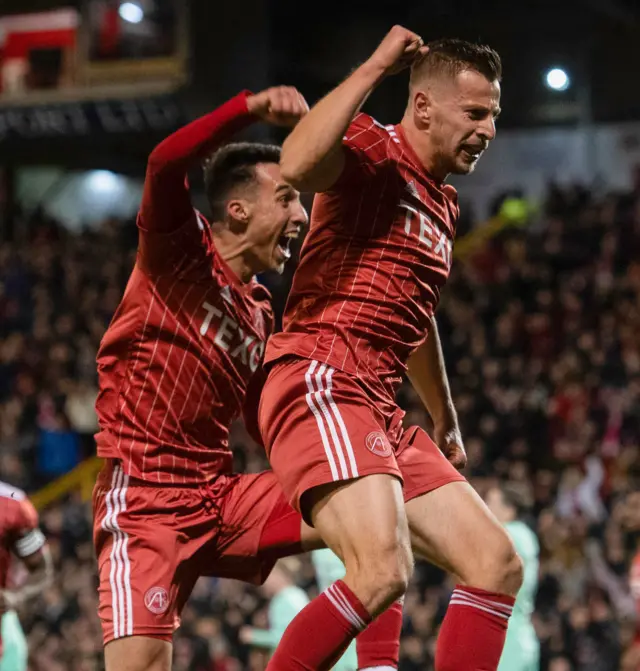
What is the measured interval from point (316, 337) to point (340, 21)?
14336mm

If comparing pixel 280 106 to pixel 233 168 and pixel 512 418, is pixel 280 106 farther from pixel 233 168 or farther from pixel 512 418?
pixel 512 418

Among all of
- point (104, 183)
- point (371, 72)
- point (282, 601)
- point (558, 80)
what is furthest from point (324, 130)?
point (104, 183)

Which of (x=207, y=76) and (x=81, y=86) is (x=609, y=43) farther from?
(x=81, y=86)

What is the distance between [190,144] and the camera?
152 inches

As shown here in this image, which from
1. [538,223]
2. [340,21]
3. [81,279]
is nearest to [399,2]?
[340,21]

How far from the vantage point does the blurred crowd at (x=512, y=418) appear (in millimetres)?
9305

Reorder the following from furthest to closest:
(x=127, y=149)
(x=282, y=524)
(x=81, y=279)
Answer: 1. (x=127, y=149)
2. (x=81, y=279)
3. (x=282, y=524)

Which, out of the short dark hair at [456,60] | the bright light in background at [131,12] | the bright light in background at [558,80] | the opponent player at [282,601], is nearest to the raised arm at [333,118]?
the short dark hair at [456,60]

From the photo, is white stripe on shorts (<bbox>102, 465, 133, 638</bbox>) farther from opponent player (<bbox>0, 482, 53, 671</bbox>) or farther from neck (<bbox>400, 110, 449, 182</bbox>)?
opponent player (<bbox>0, 482, 53, 671</bbox>)

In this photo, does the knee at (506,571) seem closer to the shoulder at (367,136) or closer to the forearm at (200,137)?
the shoulder at (367,136)

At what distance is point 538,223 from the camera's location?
49.4 feet

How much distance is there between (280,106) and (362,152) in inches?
10.6

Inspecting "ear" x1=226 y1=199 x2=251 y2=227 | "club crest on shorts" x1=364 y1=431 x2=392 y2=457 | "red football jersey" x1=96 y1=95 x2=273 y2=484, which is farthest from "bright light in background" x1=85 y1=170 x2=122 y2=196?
"club crest on shorts" x1=364 y1=431 x2=392 y2=457

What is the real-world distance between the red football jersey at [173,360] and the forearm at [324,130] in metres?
0.83
